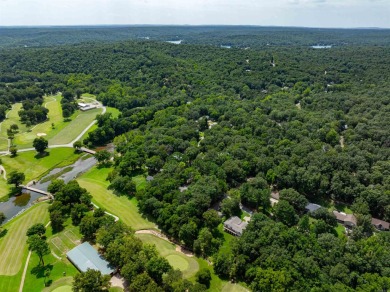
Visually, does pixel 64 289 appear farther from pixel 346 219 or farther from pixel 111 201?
pixel 346 219

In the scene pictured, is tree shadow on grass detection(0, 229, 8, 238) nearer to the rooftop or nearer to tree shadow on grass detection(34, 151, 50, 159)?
tree shadow on grass detection(34, 151, 50, 159)

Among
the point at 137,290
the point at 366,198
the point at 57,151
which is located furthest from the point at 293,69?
the point at 137,290

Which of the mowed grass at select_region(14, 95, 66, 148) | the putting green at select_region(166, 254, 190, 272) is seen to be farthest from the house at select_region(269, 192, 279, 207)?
the mowed grass at select_region(14, 95, 66, 148)

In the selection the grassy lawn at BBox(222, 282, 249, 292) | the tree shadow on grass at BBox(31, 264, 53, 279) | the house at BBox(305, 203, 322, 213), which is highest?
the house at BBox(305, 203, 322, 213)

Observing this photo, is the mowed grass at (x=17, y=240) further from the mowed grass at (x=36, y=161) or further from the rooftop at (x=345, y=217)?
the rooftop at (x=345, y=217)

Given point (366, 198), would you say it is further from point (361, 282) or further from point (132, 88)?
point (132, 88)

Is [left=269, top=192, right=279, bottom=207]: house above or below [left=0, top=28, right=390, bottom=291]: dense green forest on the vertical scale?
below

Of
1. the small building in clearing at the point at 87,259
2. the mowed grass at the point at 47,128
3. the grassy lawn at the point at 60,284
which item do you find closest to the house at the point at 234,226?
the small building in clearing at the point at 87,259

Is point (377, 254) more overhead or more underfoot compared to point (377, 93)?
more underfoot
